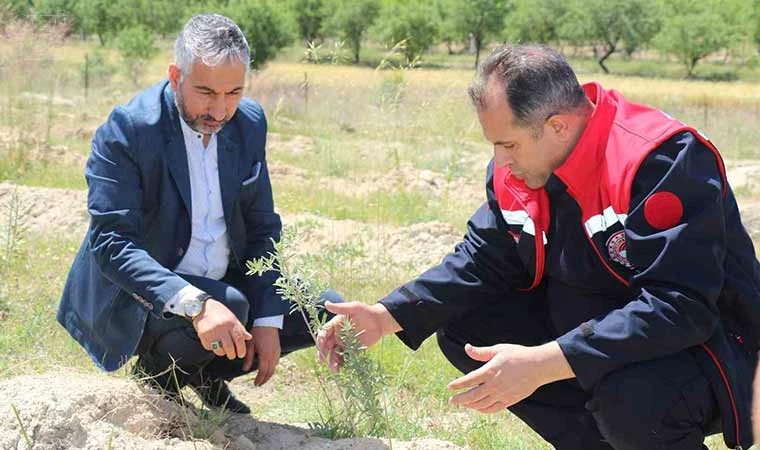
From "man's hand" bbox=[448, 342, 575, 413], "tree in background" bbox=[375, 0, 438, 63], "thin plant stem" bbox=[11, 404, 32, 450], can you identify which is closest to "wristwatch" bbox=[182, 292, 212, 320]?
"thin plant stem" bbox=[11, 404, 32, 450]

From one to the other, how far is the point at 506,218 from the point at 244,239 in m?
1.00

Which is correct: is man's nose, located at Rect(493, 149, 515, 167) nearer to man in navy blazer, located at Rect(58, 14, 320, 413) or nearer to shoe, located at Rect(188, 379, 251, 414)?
man in navy blazer, located at Rect(58, 14, 320, 413)

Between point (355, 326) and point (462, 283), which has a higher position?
point (462, 283)

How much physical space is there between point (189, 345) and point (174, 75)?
0.92 metres

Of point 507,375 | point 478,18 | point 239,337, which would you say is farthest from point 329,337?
point 478,18

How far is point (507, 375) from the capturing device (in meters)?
2.59

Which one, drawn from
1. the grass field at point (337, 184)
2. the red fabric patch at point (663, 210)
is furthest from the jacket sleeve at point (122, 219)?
the red fabric patch at point (663, 210)

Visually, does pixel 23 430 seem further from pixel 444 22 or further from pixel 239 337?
pixel 444 22

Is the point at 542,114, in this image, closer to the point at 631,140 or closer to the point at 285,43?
the point at 631,140

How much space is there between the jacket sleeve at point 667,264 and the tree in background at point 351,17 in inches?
2199

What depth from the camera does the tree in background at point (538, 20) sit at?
62406mm

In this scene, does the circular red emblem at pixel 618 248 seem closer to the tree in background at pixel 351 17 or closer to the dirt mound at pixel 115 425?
the dirt mound at pixel 115 425

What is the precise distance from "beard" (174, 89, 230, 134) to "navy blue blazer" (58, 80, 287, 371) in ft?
0.12

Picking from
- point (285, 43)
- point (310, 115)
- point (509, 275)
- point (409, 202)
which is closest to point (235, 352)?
point (509, 275)
